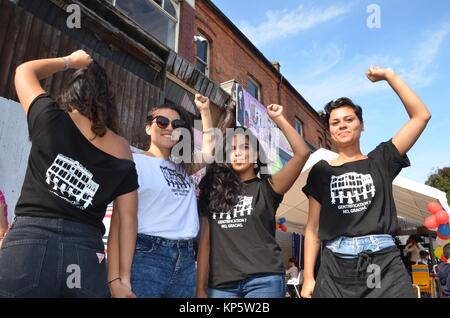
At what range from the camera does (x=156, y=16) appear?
31.6ft

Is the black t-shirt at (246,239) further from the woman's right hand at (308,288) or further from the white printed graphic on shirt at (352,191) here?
the white printed graphic on shirt at (352,191)

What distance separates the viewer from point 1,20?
207 inches

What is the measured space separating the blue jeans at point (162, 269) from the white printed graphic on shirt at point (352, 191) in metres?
1.13

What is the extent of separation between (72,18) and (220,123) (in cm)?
511

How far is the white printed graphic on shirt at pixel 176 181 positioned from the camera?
2535mm

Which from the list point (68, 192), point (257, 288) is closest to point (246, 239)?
point (257, 288)

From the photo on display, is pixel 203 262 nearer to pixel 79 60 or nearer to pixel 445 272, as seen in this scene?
pixel 79 60

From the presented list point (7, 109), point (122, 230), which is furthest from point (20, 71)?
point (7, 109)

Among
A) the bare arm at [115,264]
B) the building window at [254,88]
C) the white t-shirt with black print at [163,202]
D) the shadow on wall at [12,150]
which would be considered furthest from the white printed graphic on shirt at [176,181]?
the building window at [254,88]

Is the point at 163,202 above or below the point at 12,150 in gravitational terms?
below

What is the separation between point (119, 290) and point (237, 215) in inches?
44.6

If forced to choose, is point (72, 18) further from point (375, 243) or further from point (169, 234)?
point (375, 243)

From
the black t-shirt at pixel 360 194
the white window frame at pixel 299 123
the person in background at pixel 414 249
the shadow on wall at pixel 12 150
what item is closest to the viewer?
the black t-shirt at pixel 360 194

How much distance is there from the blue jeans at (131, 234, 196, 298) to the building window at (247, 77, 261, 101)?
1266 cm
